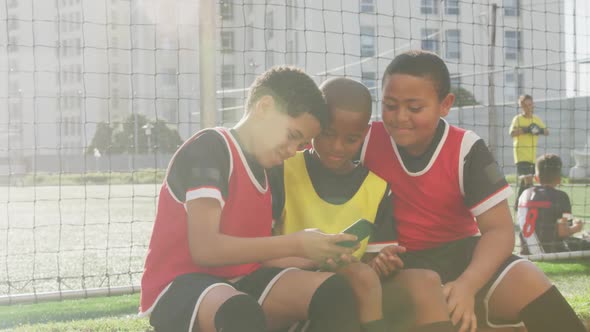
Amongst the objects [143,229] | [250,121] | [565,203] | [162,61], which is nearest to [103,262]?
[143,229]

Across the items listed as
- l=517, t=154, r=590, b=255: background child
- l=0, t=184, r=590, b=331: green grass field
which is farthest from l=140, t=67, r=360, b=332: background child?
l=517, t=154, r=590, b=255: background child

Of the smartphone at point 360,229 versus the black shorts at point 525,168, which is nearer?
the smartphone at point 360,229

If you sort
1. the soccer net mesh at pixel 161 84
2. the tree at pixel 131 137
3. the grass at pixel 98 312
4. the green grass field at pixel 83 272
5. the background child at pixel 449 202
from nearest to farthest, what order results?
the background child at pixel 449 202 < the grass at pixel 98 312 < the green grass field at pixel 83 272 < the soccer net mesh at pixel 161 84 < the tree at pixel 131 137

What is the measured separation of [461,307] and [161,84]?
105 feet

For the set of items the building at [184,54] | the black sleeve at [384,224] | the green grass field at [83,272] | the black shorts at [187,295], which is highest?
the building at [184,54]

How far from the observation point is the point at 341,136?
186 cm

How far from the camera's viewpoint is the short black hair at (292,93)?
70.3 inches

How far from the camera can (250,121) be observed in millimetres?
1809

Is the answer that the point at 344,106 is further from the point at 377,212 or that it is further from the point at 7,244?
the point at 7,244

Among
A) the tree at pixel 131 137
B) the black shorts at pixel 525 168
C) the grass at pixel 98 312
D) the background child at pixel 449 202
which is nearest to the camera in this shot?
the background child at pixel 449 202

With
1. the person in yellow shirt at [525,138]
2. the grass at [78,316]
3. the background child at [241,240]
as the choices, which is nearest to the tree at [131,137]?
the person in yellow shirt at [525,138]

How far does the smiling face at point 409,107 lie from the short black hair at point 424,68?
0.01m

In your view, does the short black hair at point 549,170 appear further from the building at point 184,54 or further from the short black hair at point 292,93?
the building at point 184,54

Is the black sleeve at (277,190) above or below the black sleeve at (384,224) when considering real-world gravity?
above
